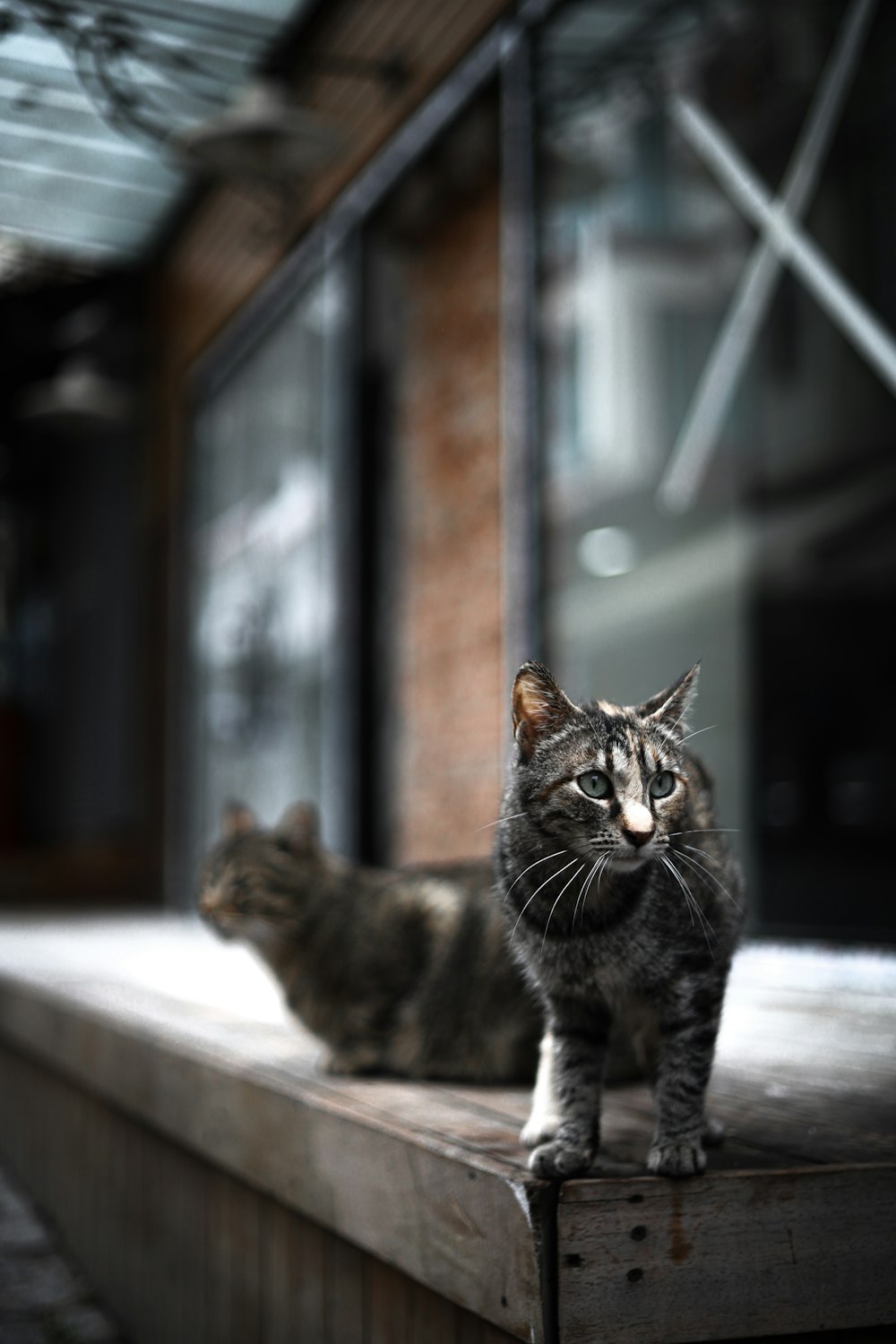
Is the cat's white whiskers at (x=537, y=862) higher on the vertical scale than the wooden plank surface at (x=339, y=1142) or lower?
higher

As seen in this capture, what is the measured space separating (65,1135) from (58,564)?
811 centimetres

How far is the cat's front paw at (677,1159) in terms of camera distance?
4.16 feet

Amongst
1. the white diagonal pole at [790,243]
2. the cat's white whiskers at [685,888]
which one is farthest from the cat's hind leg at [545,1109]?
the white diagonal pole at [790,243]

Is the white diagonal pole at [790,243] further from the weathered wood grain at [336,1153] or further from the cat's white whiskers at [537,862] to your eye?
the cat's white whiskers at [537,862]

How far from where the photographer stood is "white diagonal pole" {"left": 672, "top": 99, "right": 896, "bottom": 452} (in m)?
3.59

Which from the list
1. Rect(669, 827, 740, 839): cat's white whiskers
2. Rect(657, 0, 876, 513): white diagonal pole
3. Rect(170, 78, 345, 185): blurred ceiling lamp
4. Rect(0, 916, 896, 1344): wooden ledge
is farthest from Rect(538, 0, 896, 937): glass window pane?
Rect(669, 827, 740, 839): cat's white whiskers

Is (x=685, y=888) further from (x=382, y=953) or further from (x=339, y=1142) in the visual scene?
(x=382, y=953)

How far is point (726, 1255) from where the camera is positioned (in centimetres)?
127

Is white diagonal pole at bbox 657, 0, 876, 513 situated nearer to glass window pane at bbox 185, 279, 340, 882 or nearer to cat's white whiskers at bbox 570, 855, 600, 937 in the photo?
glass window pane at bbox 185, 279, 340, 882

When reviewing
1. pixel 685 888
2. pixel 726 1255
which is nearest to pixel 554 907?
pixel 685 888

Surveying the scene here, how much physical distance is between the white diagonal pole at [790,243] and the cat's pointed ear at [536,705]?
259cm

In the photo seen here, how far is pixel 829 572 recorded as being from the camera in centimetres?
460

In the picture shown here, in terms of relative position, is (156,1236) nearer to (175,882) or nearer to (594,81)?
(594,81)

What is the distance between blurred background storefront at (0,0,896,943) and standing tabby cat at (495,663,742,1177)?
2030 millimetres
